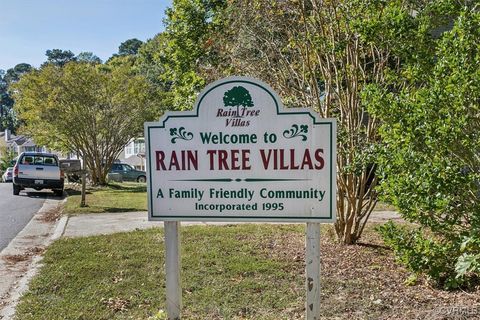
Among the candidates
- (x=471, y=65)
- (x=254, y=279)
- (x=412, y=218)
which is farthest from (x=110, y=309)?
(x=471, y=65)

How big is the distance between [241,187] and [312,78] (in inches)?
167

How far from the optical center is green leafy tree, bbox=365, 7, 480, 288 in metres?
4.05

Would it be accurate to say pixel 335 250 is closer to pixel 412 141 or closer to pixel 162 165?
pixel 412 141

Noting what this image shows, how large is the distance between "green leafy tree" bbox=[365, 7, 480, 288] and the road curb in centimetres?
394

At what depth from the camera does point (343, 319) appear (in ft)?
14.4

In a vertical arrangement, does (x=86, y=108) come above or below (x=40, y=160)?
above

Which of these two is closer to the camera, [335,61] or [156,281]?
[156,281]

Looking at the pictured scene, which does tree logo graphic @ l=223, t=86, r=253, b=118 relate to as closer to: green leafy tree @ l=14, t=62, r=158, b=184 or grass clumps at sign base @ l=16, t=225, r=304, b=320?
grass clumps at sign base @ l=16, t=225, r=304, b=320

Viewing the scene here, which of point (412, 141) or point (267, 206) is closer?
point (267, 206)

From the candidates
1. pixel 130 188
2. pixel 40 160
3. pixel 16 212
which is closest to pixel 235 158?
pixel 16 212

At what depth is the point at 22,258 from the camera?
24.9 ft

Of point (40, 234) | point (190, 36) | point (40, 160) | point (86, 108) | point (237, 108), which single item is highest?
point (190, 36)

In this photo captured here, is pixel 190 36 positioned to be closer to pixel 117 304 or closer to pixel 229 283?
pixel 229 283

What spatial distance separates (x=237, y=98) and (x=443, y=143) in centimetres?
179
